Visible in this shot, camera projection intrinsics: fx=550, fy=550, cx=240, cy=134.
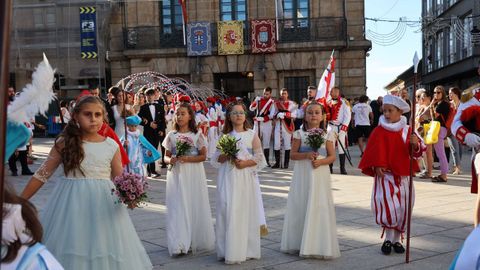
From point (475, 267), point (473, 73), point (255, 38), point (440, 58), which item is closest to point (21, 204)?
point (475, 267)

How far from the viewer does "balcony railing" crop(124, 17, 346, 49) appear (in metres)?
27.0

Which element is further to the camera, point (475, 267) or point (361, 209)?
point (361, 209)

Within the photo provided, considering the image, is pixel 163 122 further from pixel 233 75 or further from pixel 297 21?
pixel 233 75

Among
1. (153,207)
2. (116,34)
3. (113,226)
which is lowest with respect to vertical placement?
(153,207)

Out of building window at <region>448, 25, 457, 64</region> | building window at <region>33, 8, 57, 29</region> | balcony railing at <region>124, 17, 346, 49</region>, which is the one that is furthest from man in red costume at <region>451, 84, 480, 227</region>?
building window at <region>448, 25, 457, 64</region>

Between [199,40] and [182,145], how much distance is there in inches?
850

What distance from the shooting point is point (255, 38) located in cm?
2698

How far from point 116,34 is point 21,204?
27.6m

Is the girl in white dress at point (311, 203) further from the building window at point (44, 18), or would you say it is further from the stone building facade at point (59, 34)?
the building window at point (44, 18)

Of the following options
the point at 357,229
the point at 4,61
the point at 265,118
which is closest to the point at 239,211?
the point at 357,229

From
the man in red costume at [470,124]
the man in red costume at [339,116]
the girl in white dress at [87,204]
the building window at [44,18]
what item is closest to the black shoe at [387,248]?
the man in red costume at [470,124]

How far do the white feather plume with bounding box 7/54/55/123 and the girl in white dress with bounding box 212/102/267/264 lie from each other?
3.60 m

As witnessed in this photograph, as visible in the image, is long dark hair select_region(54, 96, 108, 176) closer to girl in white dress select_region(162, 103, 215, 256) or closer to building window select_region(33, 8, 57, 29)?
girl in white dress select_region(162, 103, 215, 256)

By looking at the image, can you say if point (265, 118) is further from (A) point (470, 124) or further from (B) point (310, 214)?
(A) point (470, 124)
